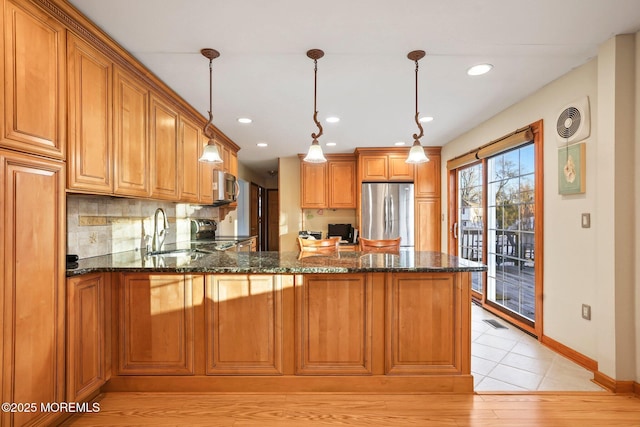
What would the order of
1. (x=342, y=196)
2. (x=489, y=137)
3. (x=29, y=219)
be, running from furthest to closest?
(x=342, y=196) → (x=489, y=137) → (x=29, y=219)

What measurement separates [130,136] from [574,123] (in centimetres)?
346

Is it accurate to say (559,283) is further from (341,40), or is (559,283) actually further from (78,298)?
(78,298)

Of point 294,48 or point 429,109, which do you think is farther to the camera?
point 429,109

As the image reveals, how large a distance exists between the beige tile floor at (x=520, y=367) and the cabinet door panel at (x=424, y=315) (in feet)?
1.55

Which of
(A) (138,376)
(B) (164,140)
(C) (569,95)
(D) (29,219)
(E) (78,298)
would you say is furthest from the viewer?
(B) (164,140)

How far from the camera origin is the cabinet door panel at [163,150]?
8.96ft

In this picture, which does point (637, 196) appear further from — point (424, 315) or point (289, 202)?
point (289, 202)

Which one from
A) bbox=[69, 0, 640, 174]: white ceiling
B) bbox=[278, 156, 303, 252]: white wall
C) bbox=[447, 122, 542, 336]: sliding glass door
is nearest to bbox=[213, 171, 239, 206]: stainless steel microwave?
bbox=[69, 0, 640, 174]: white ceiling

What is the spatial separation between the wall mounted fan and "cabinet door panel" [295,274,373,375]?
207cm

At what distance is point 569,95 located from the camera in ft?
8.64

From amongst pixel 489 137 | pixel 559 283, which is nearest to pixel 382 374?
pixel 559 283

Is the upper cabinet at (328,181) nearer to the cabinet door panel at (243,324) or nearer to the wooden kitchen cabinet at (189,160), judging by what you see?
the wooden kitchen cabinet at (189,160)

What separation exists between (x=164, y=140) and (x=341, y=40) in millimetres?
1807

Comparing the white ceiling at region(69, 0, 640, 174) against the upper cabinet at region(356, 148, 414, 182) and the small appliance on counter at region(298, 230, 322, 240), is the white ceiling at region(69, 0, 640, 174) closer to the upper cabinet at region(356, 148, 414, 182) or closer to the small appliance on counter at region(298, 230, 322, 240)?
the upper cabinet at region(356, 148, 414, 182)
